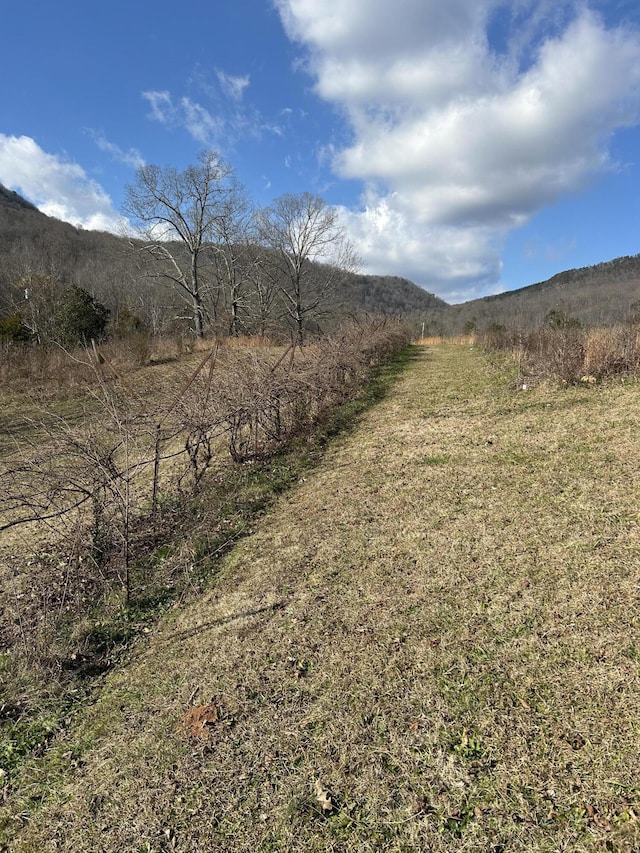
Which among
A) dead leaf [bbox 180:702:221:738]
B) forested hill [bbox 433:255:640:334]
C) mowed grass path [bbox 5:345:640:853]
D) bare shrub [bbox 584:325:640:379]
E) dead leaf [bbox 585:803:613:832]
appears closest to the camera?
dead leaf [bbox 585:803:613:832]

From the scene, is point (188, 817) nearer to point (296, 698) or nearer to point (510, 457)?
point (296, 698)

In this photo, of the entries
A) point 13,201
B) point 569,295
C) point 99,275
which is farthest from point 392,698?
point 13,201

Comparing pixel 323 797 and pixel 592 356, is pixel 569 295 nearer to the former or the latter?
pixel 592 356

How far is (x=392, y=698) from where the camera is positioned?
220cm

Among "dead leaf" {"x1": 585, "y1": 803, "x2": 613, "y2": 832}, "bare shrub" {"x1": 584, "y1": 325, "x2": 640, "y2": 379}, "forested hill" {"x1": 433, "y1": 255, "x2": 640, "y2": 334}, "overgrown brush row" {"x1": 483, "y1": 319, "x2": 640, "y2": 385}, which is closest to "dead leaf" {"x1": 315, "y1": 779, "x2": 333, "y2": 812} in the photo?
"dead leaf" {"x1": 585, "y1": 803, "x2": 613, "y2": 832}

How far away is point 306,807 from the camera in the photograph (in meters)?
1.76

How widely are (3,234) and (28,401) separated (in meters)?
62.9

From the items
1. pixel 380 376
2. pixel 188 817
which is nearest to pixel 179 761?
pixel 188 817

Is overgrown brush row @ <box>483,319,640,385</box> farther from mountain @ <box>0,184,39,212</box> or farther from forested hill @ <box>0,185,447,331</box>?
mountain @ <box>0,184,39,212</box>

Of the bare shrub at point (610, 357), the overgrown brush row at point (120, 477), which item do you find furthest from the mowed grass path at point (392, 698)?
A: the bare shrub at point (610, 357)

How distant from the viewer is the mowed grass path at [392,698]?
168 cm

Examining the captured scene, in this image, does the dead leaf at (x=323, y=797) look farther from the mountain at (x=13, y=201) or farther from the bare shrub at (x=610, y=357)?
the mountain at (x=13, y=201)

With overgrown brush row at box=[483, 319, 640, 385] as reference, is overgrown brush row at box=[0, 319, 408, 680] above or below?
below

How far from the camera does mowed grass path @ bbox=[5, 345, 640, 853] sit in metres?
1.68
